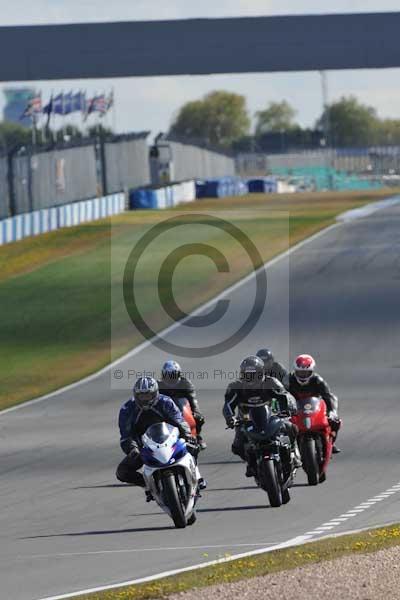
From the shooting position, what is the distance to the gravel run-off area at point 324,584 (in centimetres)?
1161

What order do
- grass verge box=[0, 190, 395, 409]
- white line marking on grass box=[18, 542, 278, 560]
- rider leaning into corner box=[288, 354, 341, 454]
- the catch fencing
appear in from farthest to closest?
1. the catch fencing
2. grass verge box=[0, 190, 395, 409]
3. rider leaning into corner box=[288, 354, 341, 454]
4. white line marking on grass box=[18, 542, 278, 560]

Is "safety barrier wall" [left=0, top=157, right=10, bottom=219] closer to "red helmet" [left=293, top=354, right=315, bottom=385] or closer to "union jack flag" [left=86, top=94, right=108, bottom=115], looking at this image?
"union jack flag" [left=86, top=94, right=108, bottom=115]

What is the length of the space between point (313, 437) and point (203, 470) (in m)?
2.07

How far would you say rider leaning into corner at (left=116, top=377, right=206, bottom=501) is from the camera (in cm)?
1630

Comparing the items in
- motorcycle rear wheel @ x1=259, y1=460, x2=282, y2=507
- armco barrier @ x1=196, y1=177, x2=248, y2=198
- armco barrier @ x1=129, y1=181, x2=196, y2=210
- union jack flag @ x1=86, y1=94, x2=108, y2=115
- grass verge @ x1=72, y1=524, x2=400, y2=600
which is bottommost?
armco barrier @ x1=196, y1=177, x2=248, y2=198

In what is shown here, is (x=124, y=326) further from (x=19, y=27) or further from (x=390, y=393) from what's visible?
(x=390, y=393)

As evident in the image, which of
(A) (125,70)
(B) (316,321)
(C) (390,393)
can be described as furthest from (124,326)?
(C) (390,393)

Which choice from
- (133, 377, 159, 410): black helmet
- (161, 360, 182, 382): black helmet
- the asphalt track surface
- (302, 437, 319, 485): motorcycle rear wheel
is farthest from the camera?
(161, 360, 182, 382): black helmet

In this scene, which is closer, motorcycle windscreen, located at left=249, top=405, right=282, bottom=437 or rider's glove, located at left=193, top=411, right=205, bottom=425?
motorcycle windscreen, located at left=249, top=405, right=282, bottom=437

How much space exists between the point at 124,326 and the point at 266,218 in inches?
1442

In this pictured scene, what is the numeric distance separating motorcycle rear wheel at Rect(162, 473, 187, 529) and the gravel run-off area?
304 centimetres

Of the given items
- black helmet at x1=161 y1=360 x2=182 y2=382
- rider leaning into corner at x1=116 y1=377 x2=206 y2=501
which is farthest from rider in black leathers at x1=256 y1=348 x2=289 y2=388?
rider leaning into corner at x1=116 y1=377 x2=206 y2=501

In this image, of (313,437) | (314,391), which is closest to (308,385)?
(314,391)

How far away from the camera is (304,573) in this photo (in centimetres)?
1234
